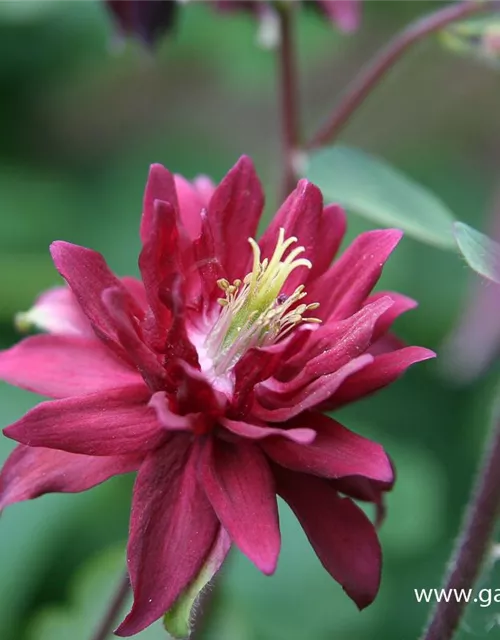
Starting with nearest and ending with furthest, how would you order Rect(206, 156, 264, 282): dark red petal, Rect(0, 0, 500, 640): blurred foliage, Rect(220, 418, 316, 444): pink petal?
Rect(220, 418, 316, 444): pink petal
Rect(206, 156, 264, 282): dark red petal
Rect(0, 0, 500, 640): blurred foliage

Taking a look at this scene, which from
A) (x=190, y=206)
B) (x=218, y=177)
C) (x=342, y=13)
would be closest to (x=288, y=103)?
(x=342, y=13)

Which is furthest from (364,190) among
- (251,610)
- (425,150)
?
(425,150)

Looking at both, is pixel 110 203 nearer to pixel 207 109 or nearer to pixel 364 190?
pixel 207 109

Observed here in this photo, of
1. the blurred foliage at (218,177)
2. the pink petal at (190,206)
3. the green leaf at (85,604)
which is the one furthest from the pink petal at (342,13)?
the green leaf at (85,604)

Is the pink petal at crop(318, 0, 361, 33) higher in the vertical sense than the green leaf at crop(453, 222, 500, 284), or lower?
higher

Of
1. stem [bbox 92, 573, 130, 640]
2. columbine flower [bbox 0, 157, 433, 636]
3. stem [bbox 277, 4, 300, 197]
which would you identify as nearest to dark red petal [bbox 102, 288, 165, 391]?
columbine flower [bbox 0, 157, 433, 636]

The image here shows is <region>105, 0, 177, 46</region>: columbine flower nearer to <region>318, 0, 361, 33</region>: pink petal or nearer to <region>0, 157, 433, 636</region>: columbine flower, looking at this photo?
<region>318, 0, 361, 33</region>: pink petal
